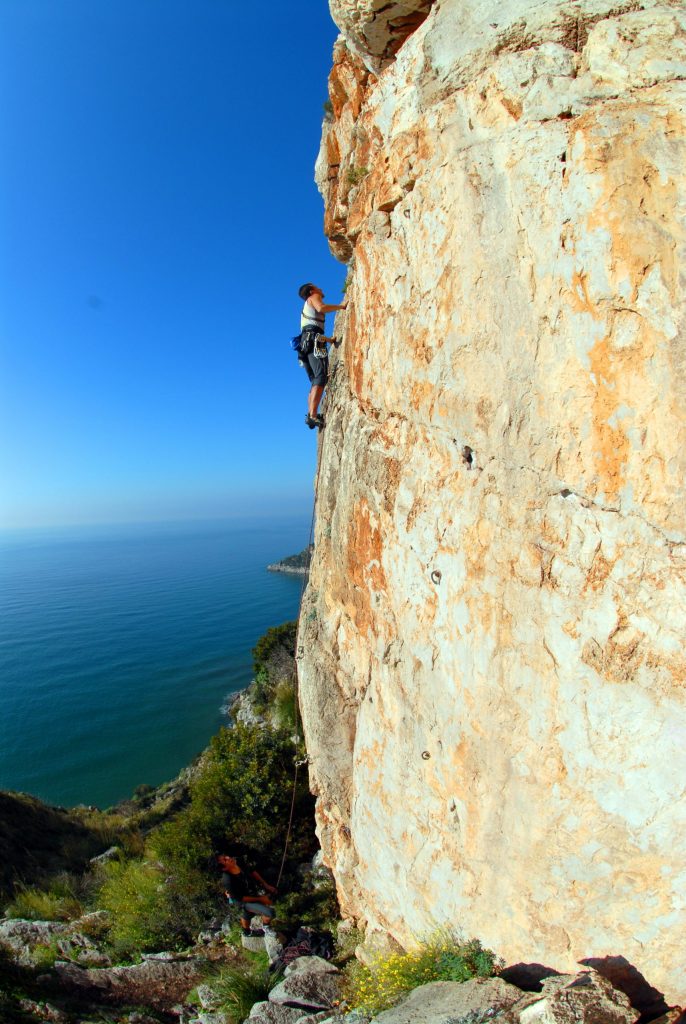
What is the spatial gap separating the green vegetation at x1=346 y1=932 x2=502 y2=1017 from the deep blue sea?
2589 cm

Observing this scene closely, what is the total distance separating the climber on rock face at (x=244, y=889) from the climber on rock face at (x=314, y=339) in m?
9.29

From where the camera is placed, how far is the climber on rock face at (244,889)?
9060 mm

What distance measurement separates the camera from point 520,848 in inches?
178

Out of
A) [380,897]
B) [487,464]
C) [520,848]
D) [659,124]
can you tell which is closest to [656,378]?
[487,464]

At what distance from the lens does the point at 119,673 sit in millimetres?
47219

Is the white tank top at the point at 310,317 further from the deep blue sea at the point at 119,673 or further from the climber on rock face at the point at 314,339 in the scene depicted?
the deep blue sea at the point at 119,673

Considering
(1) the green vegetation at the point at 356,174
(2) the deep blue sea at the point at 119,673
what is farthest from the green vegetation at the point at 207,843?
(2) the deep blue sea at the point at 119,673

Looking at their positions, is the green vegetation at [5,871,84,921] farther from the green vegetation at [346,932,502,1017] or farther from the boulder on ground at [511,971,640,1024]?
the boulder on ground at [511,971,640,1024]

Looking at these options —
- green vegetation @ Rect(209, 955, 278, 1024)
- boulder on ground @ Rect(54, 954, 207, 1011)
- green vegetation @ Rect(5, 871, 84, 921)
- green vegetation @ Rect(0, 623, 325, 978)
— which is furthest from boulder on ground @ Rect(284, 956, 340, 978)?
green vegetation @ Rect(5, 871, 84, 921)

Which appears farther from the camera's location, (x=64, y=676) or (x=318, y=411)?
(x=64, y=676)

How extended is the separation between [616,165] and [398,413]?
3143 mm

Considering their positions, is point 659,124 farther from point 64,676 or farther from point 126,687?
point 64,676

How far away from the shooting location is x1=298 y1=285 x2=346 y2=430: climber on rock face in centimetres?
819

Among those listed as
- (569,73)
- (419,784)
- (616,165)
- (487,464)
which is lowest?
(419,784)
